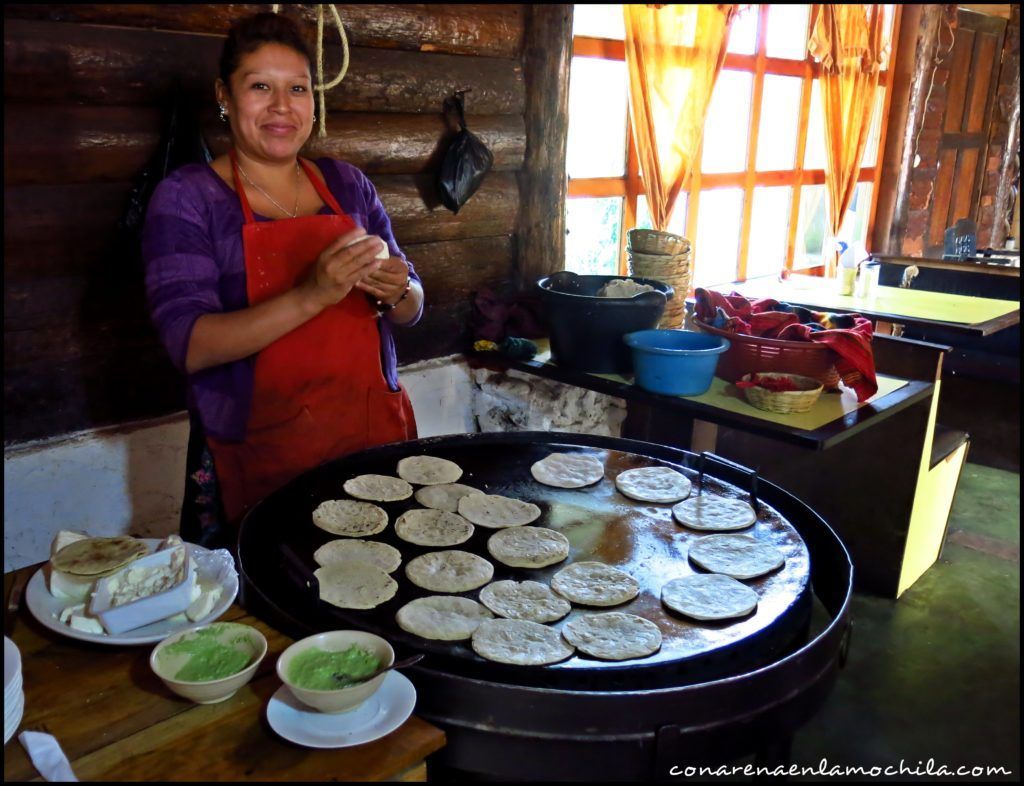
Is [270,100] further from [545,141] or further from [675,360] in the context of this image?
[545,141]

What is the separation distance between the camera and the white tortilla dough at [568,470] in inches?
91.7

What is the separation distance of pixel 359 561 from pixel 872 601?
273 cm

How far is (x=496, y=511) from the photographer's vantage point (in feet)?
7.06

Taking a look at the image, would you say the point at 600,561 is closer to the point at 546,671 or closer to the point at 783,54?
the point at 546,671

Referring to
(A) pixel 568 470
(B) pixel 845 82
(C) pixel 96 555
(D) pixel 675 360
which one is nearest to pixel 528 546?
(A) pixel 568 470

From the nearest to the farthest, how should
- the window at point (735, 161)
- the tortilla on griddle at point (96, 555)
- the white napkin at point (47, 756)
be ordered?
the white napkin at point (47, 756) → the tortilla on griddle at point (96, 555) → the window at point (735, 161)

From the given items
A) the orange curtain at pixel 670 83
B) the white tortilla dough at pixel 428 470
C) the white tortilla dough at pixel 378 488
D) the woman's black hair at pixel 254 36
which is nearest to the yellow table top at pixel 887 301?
the orange curtain at pixel 670 83

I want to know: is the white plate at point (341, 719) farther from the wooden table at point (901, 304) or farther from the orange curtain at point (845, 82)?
the orange curtain at point (845, 82)

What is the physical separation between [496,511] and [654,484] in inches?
18.5

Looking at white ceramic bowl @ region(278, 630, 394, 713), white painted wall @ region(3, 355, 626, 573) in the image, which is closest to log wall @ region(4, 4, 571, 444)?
white painted wall @ region(3, 355, 626, 573)

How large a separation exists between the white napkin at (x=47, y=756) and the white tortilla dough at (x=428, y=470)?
121 cm

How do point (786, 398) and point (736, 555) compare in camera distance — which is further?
point (786, 398)

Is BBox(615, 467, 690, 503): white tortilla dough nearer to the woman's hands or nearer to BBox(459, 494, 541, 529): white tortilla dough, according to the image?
BBox(459, 494, 541, 529): white tortilla dough

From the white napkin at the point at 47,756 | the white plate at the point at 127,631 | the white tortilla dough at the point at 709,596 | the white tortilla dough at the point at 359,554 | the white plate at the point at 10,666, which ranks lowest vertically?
the white tortilla dough at the point at 359,554
